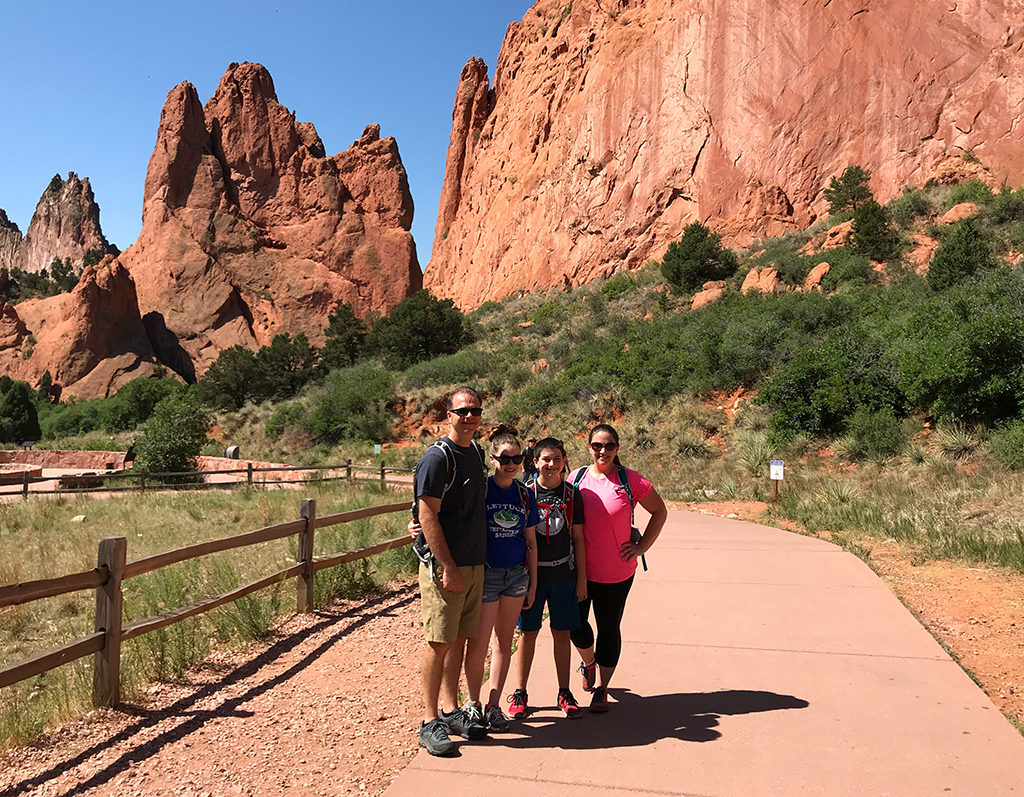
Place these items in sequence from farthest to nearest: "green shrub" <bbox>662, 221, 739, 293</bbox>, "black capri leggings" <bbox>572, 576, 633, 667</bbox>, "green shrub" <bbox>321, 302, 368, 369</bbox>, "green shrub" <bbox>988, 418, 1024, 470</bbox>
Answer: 1. "green shrub" <bbox>321, 302, 368, 369</bbox>
2. "green shrub" <bbox>662, 221, 739, 293</bbox>
3. "green shrub" <bbox>988, 418, 1024, 470</bbox>
4. "black capri leggings" <bbox>572, 576, 633, 667</bbox>

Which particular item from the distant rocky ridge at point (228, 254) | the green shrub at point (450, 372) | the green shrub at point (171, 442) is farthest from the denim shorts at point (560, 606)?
the distant rocky ridge at point (228, 254)

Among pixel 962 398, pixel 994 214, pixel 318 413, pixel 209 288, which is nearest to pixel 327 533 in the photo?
pixel 962 398

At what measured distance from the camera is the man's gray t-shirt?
3.92 metres

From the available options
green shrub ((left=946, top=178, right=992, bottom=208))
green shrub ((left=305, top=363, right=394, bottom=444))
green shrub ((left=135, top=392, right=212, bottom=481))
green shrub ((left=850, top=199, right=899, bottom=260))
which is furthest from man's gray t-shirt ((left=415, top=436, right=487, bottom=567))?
green shrub ((left=946, top=178, right=992, bottom=208))

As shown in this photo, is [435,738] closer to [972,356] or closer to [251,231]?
[972,356]

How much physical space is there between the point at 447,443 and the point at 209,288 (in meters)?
59.2

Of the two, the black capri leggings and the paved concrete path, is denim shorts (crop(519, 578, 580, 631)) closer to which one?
the black capri leggings

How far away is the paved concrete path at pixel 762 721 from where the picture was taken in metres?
3.53

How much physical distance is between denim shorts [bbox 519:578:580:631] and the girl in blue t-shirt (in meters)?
0.14

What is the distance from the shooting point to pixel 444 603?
396cm

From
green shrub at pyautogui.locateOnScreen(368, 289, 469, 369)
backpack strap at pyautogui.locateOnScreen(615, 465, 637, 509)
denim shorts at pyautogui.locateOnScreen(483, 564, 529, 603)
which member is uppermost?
green shrub at pyautogui.locateOnScreen(368, 289, 469, 369)

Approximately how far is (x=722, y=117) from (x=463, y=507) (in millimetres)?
39602

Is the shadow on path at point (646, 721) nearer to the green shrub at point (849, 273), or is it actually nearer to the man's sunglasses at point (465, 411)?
the man's sunglasses at point (465, 411)

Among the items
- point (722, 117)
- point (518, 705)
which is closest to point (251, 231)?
point (722, 117)
